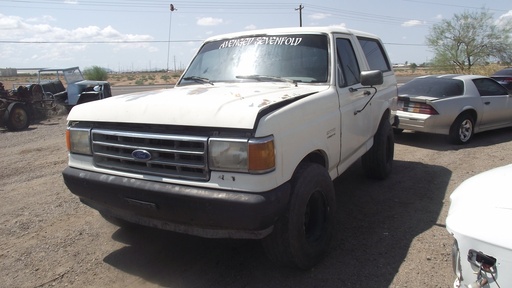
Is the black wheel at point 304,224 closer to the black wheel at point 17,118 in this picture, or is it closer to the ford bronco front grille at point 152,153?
the ford bronco front grille at point 152,153

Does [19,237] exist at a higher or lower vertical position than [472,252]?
lower

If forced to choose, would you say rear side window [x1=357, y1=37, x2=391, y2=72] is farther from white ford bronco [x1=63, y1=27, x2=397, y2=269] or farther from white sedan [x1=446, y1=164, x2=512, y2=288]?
white sedan [x1=446, y1=164, x2=512, y2=288]

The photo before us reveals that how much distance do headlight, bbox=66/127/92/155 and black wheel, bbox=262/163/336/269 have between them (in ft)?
5.45

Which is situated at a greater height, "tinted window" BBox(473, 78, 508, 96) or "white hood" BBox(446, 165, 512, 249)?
"tinted window" BBox(473, 78, 508, 96)

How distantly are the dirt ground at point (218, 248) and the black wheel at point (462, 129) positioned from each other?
2490 mm

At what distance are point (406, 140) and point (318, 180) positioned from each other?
622cm

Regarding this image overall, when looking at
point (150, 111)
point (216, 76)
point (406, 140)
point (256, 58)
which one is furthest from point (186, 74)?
point (406, 140)

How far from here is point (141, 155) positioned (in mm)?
2912

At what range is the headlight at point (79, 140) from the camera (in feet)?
10.7

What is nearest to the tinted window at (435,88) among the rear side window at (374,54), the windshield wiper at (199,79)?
the rear side window at (374,54)

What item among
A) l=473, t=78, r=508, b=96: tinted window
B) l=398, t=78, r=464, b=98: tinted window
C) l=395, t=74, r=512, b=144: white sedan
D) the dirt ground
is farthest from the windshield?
l=473, t=78, r=508, b=96: tinted window

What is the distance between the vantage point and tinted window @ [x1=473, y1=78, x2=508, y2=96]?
28.5 ft

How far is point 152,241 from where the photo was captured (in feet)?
12.8

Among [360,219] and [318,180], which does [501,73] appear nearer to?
[360,219]
